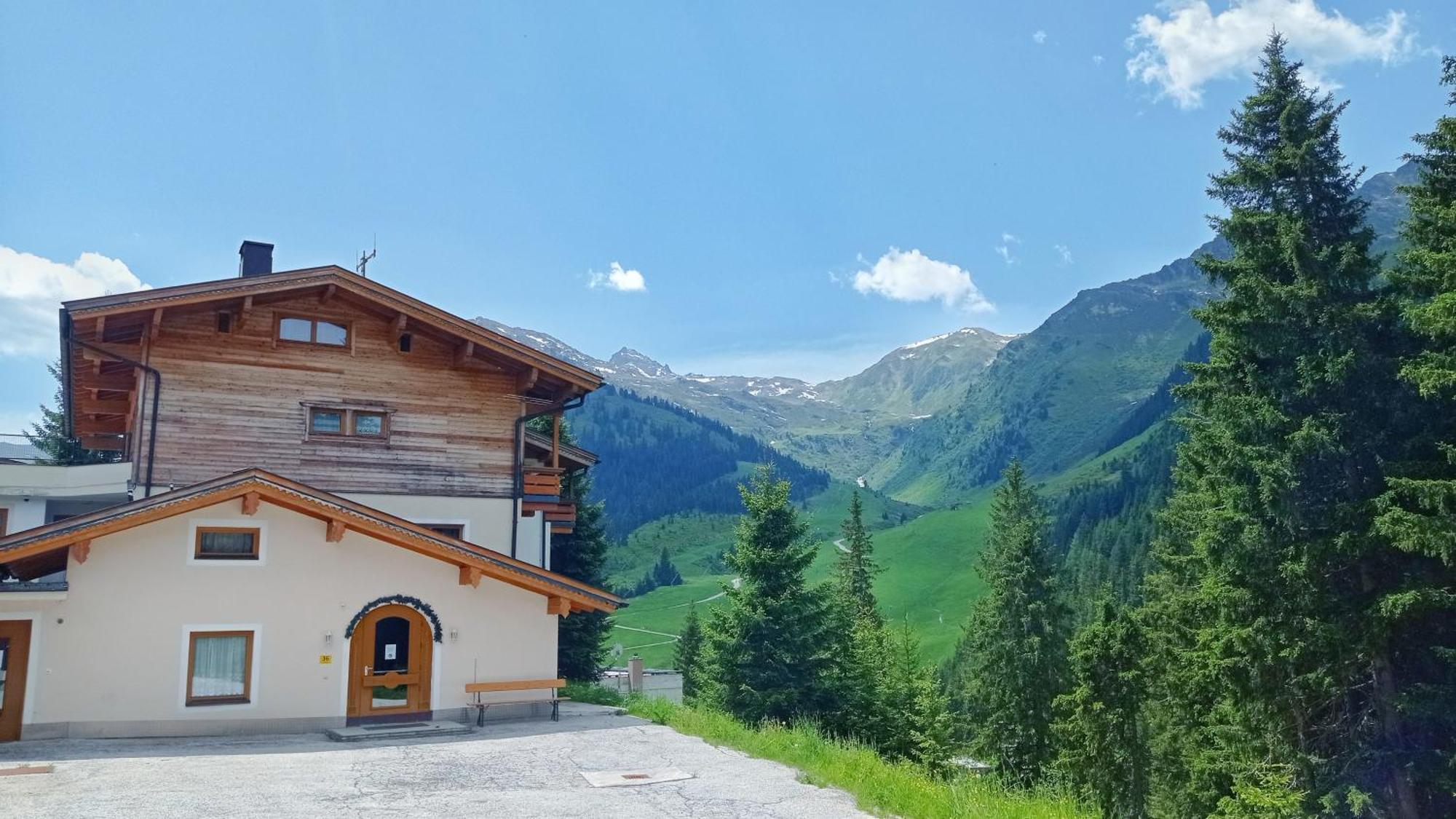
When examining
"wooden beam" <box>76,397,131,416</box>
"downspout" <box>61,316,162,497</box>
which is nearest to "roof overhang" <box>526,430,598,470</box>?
"downspout" <box>61,316,162,497</box>

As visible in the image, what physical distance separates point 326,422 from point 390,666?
6.70m

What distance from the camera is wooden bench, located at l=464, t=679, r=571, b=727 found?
18.5 metres

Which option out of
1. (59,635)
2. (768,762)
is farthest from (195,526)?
(768,762)

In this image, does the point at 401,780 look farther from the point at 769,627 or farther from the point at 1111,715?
the point at 1111,715

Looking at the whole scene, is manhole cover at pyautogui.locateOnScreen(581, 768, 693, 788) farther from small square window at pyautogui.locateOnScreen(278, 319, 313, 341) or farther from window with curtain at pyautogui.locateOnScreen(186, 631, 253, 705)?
small square window at pyautogui.locateOnScreen(278, 319, 313, 341)

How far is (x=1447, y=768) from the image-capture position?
56.4 feet

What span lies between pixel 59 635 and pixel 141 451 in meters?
5.53

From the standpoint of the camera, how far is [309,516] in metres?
18.0

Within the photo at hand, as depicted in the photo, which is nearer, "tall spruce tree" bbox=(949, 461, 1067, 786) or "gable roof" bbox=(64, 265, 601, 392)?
"gable roof" bbox=(64, 265, 601, 392)

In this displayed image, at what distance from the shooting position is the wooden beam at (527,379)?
2412 cm

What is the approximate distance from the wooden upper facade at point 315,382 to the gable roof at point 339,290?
30 mm

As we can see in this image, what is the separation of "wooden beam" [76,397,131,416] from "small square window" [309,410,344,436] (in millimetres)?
7667

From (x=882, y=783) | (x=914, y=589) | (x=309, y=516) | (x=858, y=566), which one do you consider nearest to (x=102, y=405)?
(x=309, y=516)

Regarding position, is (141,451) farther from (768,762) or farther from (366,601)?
(768,762)
